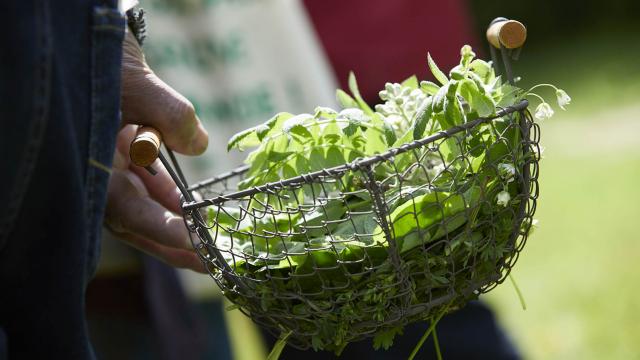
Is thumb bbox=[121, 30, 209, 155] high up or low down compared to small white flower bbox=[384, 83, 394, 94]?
up

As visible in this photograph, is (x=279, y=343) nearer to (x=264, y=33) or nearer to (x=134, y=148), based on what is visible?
(x=134, y=148)

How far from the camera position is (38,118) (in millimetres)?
831

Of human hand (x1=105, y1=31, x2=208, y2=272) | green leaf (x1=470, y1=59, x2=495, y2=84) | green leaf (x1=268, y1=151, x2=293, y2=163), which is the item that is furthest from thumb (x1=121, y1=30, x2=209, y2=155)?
green leaf (x1=470, y1=59, x2=495, y2=84)

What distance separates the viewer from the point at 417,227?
2.80 feet

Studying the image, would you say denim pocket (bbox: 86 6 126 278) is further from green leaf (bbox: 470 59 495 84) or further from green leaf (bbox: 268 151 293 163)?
green leaf (bbox: 470 59 495 84)

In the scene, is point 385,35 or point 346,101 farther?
point 385,35

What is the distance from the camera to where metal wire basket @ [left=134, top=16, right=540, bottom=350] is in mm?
858

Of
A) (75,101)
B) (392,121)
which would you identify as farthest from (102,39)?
(392,121)

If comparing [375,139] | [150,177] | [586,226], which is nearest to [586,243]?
[586,226]

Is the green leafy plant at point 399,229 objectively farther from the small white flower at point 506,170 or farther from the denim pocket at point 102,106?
the denim pocket at point 102,106

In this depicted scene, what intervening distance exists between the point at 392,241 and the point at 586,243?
3005 millimetres

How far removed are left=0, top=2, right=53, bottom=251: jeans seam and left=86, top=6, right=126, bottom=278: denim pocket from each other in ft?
0.24

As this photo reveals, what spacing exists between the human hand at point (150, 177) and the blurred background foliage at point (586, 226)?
5.38 feet

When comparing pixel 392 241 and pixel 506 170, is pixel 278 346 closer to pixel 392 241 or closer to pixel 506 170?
pixel 392 241
